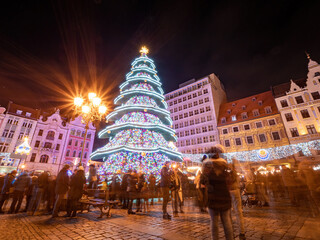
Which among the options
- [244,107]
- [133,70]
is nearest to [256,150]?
[244,107]

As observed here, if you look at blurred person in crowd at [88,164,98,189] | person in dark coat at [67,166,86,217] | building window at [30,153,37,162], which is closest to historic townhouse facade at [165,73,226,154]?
blurred person in crowd at [88,164,98,189]

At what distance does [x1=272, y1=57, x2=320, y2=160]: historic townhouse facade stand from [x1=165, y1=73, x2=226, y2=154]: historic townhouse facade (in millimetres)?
13750

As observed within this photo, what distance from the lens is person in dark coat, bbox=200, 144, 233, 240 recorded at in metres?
2.78

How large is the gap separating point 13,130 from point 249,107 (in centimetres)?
5658

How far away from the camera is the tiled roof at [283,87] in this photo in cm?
3141

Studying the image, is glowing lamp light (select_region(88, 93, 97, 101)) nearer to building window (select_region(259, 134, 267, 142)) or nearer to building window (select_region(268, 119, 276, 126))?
building window (select_region(259, 134, 267, 142))

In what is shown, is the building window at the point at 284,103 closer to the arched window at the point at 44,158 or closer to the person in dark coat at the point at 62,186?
the person in dark coat at the point at 62,186

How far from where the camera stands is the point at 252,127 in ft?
110

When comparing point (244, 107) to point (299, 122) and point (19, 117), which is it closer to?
point (299, 122)

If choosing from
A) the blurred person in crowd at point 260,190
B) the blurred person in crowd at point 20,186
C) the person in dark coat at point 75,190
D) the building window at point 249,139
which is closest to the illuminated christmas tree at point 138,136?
the blurred person in crowd at point 20,186

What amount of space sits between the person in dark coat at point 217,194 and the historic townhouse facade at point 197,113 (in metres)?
35.4

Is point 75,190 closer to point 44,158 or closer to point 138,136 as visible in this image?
point 138,136

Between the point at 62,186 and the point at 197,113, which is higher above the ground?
the point at 197,113

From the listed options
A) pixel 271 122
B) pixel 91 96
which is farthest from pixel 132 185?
pixel 271 122
